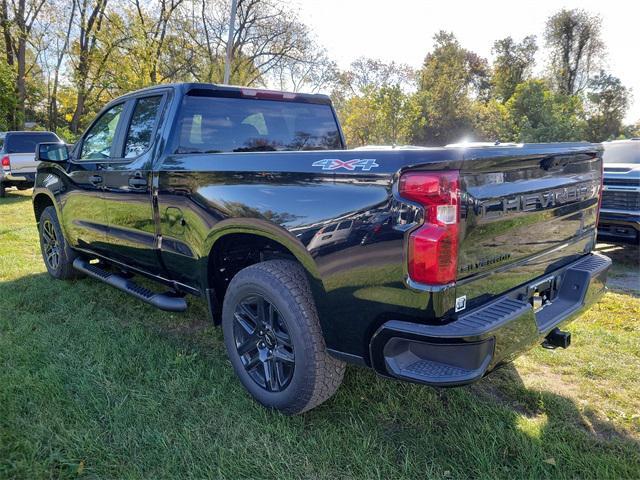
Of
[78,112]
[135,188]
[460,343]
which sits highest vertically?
[78,112]

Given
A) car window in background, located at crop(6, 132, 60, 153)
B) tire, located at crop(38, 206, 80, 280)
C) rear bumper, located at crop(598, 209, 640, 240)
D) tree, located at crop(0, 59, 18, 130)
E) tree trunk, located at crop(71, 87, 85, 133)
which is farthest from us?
tree trunk, located at crop(71, 87, 85, 133)

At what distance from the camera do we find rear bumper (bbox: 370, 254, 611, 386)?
2006 mm

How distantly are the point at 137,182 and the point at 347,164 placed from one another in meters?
1.98

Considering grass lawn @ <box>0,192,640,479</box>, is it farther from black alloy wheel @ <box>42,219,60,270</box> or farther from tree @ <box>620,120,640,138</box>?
tree @ <box>620,120,640,138</box>

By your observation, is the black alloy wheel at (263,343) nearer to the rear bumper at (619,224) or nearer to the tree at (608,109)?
the rear bumper at (619,224)

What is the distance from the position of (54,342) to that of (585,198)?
377 cm

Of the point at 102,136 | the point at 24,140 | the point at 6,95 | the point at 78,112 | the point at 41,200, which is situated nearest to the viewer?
the point at 102,136

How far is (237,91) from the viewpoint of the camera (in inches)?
146

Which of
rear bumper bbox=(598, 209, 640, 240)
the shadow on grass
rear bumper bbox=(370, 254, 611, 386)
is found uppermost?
rear bumper bbox=(370, 254, 611, 386)

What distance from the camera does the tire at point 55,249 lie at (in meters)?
5.04

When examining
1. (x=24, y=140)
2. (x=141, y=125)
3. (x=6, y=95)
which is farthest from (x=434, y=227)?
(x=6, y=95)

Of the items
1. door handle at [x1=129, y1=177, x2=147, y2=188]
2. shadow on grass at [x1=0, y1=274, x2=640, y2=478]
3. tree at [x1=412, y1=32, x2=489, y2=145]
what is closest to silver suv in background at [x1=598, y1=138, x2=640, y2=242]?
shadow on grass at [x1=0, y1=274, x2=640, y2=478]

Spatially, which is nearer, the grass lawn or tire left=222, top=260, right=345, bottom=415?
the grass lawn

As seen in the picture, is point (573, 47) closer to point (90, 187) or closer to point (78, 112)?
point (78, 112)
